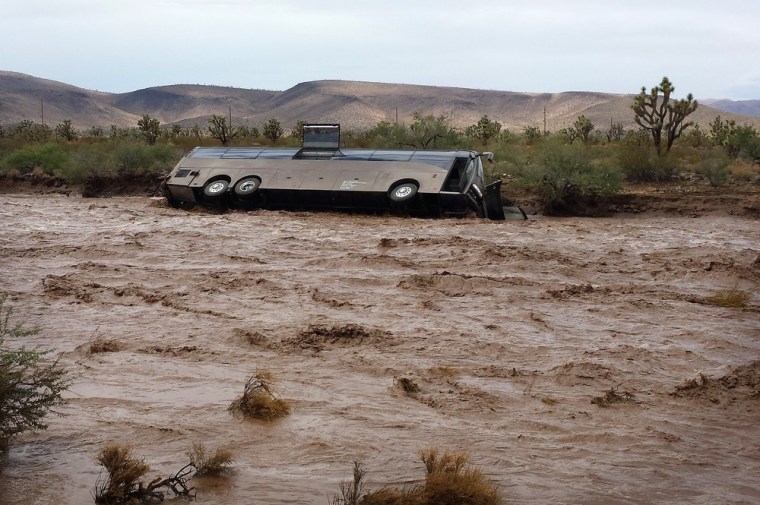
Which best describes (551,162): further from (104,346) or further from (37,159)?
(37,159)

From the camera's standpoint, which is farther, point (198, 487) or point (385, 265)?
point (385, 265)

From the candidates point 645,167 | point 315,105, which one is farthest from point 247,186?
point 315,105

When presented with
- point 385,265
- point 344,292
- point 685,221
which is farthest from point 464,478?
point 685,221

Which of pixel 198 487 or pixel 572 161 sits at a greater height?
pixel 572 161

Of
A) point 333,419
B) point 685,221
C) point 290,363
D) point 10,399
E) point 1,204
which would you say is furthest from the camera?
point 1,204

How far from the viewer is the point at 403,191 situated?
2081 cm

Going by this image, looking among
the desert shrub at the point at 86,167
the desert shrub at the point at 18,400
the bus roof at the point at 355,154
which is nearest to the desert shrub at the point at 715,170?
the bus roof at the point at 355,154

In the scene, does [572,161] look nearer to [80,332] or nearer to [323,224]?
[323,224]

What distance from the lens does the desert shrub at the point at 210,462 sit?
642 cm

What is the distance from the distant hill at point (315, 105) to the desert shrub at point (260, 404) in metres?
82.2

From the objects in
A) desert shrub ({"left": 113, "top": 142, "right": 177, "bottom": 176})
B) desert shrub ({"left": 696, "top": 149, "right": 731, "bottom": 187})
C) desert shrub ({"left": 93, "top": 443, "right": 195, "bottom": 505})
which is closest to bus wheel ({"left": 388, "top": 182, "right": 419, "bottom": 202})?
desert shrub ({"left": 696, "top": 149, "right": 731, "bottom": 187})

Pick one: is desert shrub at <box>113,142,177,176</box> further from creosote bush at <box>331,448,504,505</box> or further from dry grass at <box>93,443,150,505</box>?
creosote bush at <box>331,448,504,505</box>

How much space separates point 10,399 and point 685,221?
1758 cm

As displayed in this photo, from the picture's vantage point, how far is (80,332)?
1054cm
